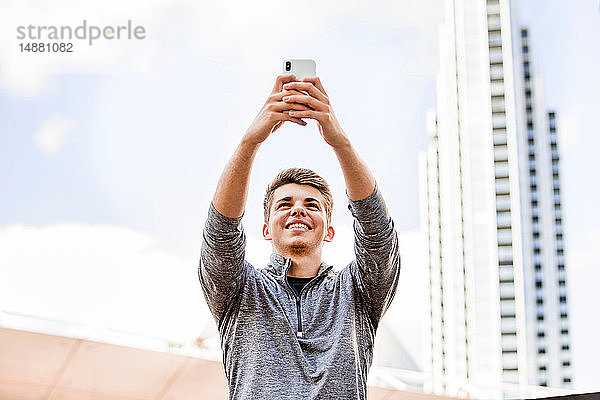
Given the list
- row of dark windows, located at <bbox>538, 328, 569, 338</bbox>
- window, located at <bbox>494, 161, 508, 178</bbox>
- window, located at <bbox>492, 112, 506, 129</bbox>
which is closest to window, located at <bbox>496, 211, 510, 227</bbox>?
window, located at <bbox>494, 161, 508, 178</bbox>

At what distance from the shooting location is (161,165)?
52.5ft

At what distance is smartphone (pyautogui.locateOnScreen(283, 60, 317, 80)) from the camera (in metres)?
1.03

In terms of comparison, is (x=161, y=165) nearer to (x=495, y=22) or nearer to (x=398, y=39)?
(x=398, y=39)

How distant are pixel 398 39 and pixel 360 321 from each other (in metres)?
16.3

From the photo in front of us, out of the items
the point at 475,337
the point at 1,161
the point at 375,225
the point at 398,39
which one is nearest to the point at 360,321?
the point at 375,225

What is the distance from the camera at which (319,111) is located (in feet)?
3.12

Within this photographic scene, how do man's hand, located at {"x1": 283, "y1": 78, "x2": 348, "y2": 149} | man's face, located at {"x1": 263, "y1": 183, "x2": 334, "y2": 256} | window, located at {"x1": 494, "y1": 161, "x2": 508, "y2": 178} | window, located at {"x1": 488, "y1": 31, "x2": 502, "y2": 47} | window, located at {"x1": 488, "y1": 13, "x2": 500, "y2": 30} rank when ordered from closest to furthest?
man's hand, located at {"x1": 283, "y1": 78, "x2": 348, "y2": 149}, man's face, located at {"x1": 263, "y1": 183, "x2": 334, "y2": 256}, window, located at {"x1": 494, "y1": 161, "x2": 508, "y2": 178}, window, located at {"x1": 488, "y1": 31, "x2": 502, "y2": 47}, window, located at {"x1": 488, "y1": 13, "x2": 500, "y2": 30}

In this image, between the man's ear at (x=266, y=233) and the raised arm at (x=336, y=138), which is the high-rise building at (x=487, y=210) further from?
the raised arm at (x=336, y=138)

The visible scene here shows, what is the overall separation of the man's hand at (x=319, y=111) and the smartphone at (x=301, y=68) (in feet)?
0.14

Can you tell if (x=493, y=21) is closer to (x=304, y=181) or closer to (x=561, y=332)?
(x=561, y=332)

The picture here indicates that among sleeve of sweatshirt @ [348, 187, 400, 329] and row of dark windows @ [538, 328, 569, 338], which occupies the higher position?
row of dark windows @ [538, 328, 569, 338]

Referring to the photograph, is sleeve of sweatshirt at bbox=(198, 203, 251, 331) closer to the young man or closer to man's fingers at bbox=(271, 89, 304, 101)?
the young man

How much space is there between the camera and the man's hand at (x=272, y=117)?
941 mm

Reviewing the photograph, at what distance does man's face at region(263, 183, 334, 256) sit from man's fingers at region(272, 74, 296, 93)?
15cm
